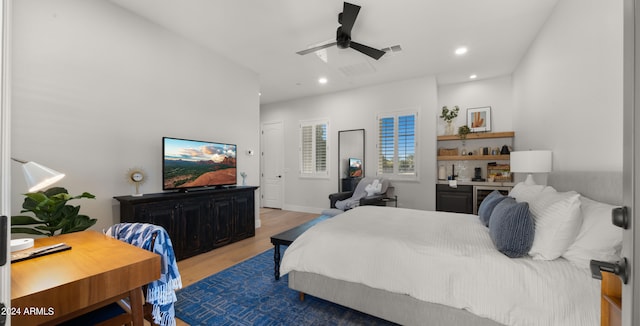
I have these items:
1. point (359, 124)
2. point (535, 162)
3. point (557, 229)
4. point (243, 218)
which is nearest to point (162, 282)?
point (557, 229)

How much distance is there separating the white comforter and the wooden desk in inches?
43.2

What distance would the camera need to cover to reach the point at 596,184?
177 cm

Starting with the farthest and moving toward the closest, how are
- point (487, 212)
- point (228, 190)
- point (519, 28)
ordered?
point (228, 190) → point (519, 28) → point (487, 212)

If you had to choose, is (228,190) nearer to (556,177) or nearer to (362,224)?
(362,224)

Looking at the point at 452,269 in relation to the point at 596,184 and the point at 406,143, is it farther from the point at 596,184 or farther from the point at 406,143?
the point at 406,143

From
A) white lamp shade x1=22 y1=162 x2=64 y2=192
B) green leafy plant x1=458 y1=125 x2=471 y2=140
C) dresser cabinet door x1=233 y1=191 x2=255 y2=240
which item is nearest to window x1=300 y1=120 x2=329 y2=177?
dresser cabinet door x1=233 y1=191 x2=255 y2=240

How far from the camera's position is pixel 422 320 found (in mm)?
1630

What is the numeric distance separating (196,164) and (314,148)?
3.02 m

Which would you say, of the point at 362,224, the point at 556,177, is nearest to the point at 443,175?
the point at 556,177

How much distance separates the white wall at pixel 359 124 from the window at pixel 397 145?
13 centimetres

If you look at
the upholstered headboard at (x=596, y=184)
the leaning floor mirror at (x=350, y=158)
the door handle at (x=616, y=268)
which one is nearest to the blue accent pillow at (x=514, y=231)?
the upholstered headboard at (x=596, y=184)

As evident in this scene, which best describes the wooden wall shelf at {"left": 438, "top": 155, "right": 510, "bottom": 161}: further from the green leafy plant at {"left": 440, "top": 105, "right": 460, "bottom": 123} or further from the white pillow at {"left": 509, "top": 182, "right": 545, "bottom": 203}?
the white pillow at {"left": 509, "top": 182, "right": 545, "bottom": 203}

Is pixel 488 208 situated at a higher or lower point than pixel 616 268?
lower

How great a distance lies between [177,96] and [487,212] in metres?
3.86
